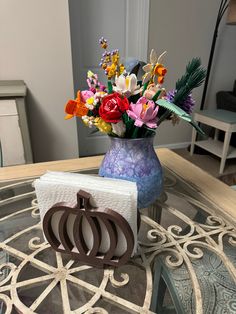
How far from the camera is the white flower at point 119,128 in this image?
598mm

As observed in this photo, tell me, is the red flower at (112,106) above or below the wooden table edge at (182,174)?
above

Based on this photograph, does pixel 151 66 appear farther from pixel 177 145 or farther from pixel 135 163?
pixel 177 145

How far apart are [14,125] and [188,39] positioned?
180 cm

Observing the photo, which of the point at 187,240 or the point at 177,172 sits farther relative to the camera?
the point at 177,172

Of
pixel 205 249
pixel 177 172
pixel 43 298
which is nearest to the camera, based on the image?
pixel 43 298

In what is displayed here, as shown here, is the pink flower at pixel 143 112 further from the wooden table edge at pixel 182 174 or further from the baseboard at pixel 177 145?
the baseboard at pixel 177 145

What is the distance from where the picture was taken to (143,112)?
0.54 m

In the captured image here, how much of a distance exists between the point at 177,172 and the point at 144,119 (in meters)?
0.45

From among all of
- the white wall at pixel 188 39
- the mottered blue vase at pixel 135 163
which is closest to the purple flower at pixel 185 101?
the mottered blue vase at pixel 135 163

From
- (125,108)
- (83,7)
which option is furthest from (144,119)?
(83,7)

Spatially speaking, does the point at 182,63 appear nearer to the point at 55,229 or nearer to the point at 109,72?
the point at 109,72

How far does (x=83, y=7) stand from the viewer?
2.14m

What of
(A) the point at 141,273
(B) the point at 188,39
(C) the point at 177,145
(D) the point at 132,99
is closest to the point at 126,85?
(D) the point at 132,99

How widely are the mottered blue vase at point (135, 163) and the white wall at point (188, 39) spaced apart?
1946 millimetres
